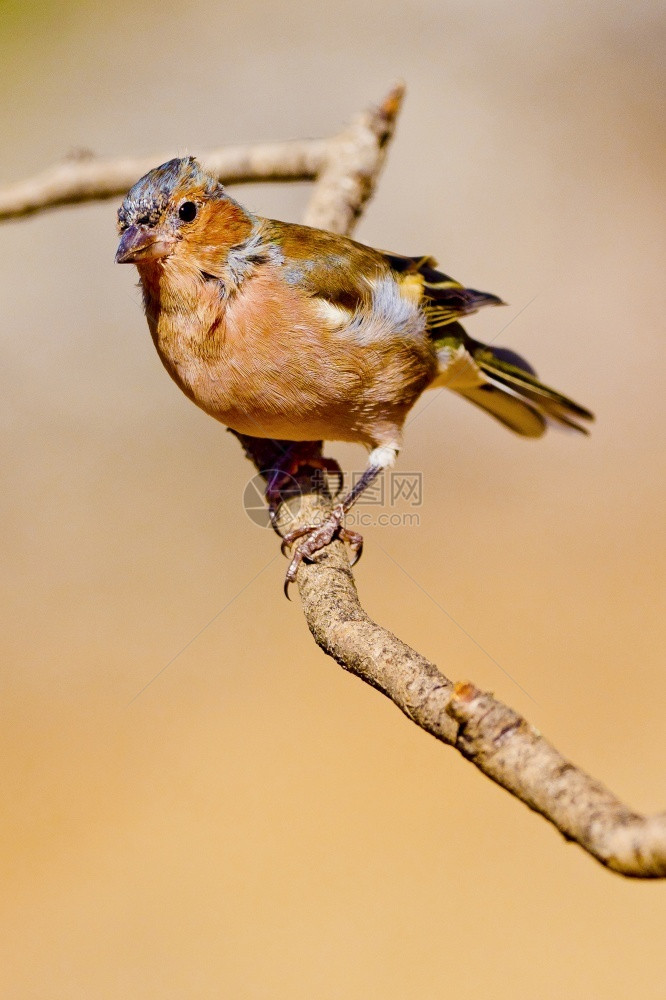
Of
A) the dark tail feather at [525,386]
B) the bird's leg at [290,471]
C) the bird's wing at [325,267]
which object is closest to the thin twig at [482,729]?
the bird's leg at [290,471]

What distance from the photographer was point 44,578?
6500 millimetres

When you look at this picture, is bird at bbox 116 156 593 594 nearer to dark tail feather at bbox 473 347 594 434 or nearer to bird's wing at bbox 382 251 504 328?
bird's wing at bbox 382 251 504 328

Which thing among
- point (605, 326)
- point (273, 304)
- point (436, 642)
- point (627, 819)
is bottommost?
point (627, 819)

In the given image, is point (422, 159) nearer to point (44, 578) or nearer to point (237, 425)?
point (44, 578)

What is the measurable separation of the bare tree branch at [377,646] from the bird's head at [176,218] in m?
1.01

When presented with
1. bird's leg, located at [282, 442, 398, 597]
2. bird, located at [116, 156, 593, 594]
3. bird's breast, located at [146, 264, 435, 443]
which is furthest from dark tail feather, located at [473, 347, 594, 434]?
bird's breast, located at [146, 264, 435, 443]

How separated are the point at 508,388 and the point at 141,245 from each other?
2029 mm

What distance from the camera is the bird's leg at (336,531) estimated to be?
3.01 metres

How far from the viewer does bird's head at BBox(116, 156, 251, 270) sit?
2.90 meters

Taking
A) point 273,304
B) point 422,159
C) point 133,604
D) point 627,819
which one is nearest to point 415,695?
point 627,819

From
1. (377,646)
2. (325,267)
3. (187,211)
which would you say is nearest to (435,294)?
(325,267)

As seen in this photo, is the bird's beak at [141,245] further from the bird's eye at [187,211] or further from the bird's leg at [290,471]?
the bird's leg at [290,471]

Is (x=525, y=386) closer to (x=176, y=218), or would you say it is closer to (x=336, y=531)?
(x=336, y=531)

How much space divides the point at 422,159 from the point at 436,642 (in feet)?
17.6
